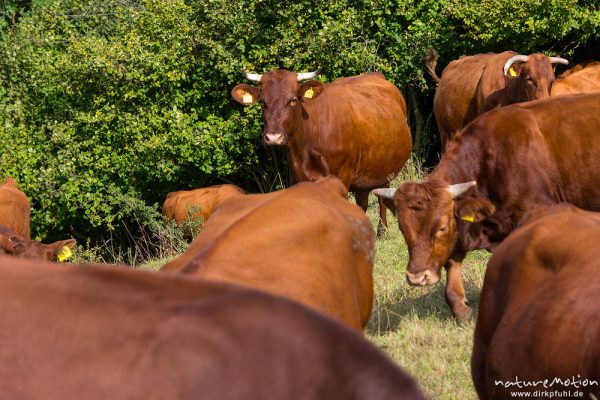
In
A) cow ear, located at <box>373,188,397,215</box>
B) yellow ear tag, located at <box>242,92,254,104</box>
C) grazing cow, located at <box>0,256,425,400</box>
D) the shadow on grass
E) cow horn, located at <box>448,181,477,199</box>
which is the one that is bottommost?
the shadow on grass

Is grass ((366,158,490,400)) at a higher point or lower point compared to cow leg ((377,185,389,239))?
higher

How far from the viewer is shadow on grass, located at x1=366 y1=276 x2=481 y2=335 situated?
284 inches

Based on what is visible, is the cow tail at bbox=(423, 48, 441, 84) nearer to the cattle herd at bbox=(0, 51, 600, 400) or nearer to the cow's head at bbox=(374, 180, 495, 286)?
the cattle herd at bbox=(0, 51, 600, 400)

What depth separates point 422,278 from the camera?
690 cm

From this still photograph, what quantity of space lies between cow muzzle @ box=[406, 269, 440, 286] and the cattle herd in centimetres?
1

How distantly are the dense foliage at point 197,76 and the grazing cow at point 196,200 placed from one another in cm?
31

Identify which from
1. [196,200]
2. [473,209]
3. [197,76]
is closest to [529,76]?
[473,209]

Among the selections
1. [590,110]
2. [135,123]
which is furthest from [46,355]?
[135,123]

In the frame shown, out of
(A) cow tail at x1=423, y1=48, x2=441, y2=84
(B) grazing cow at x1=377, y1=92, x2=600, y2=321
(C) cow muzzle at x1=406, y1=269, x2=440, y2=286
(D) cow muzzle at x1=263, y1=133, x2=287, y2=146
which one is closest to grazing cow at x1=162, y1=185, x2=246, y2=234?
(A) cow tail at x1=423, y1=48, x2=441, y2=84

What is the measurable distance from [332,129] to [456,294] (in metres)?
4.65

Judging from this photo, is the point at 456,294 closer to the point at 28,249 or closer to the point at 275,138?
the point at 275,138

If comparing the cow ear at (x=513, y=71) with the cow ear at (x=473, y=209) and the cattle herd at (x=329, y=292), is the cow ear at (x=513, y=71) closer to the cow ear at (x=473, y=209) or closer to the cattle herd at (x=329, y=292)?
the cattle herd at (x=329, y=292)

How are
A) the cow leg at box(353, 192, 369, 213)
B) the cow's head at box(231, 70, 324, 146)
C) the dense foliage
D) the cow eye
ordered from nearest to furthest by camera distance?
1. the cow eye
2. the cow's head at box(231, 70, 324, 146)
3. the cow leg at box(353, 192, 369, 213)
4. the dense foliage

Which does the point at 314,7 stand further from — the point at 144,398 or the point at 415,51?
the point at 144,398
